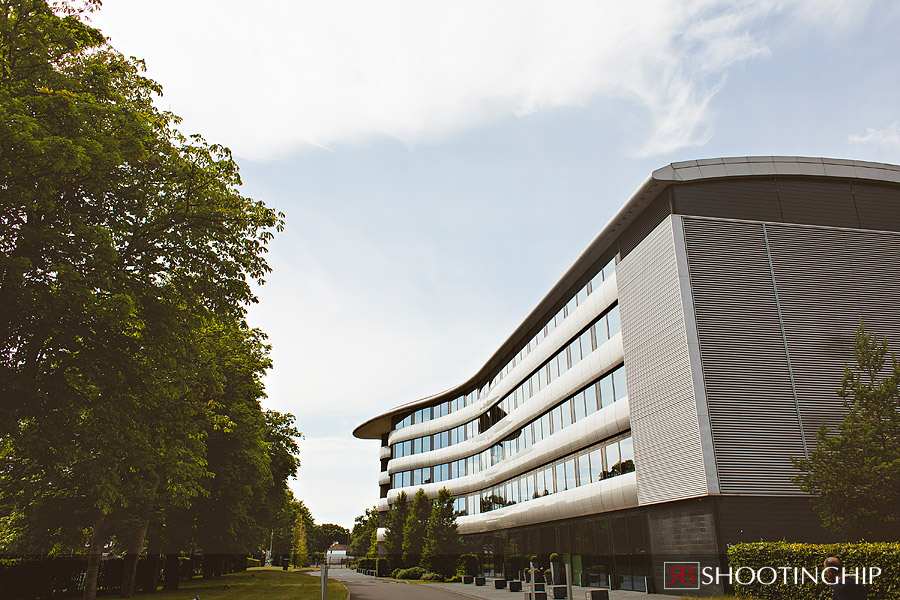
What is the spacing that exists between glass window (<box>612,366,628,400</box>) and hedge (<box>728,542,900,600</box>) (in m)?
9.47

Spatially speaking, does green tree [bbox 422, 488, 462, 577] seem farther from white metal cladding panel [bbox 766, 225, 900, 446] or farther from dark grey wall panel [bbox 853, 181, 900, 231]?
dark grey wall panel [bbox 853, 181, 900, 231]

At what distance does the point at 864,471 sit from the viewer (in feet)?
59.2

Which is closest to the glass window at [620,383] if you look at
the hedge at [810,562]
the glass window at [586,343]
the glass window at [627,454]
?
the glass window at [627,454]

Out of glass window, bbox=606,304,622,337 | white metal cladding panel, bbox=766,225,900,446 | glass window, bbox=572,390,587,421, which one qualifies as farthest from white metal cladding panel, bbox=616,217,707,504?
glass window, bbox=572,390,587,421

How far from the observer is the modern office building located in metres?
22.6

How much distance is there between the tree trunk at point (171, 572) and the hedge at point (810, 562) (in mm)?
27507

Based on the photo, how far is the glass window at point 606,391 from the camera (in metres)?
30.6

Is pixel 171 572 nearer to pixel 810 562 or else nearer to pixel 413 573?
pixel 413 573

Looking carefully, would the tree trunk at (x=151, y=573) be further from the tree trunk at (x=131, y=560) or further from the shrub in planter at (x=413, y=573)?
the shrub in planter at (x=413, y=573)

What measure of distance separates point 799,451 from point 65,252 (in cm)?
Result: 2313

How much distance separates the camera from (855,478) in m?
18.4

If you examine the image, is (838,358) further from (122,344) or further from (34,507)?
(34,507)

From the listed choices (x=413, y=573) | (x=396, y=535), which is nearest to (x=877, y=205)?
(x=413, y=573)

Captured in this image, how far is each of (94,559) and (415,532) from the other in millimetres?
34039
